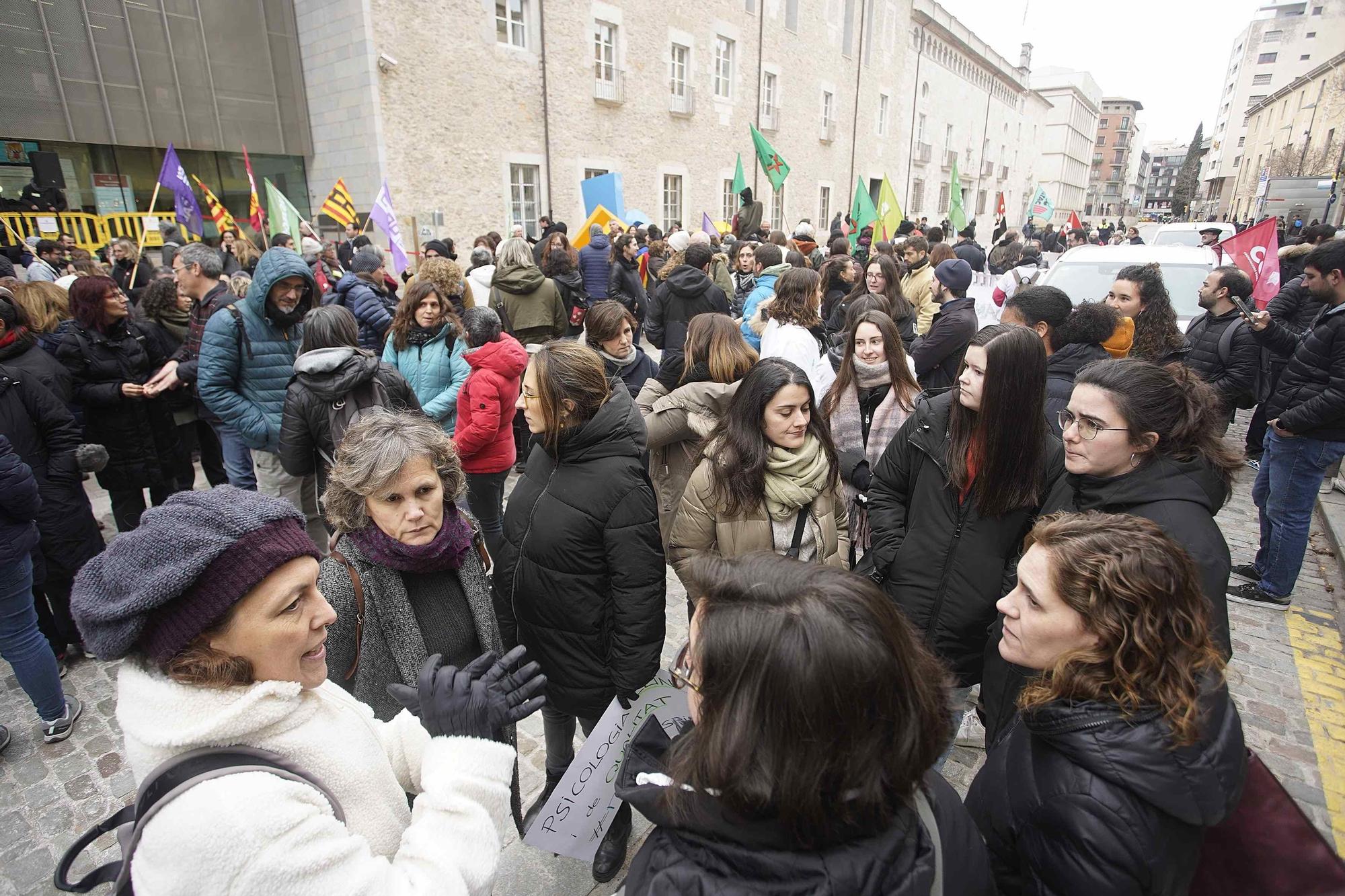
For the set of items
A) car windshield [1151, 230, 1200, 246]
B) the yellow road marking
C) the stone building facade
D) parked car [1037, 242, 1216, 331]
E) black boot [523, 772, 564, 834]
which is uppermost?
the stone building facade

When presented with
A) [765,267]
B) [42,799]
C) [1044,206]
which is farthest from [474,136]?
[1044,206]

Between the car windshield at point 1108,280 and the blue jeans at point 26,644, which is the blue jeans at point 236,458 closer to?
the blue jeans at point 26,644

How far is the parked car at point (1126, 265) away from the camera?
6820mm

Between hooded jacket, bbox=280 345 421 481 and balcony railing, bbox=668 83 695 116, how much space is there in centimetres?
1829

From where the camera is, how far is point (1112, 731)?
130cm

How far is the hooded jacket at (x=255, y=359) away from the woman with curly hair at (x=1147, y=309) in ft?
16.4

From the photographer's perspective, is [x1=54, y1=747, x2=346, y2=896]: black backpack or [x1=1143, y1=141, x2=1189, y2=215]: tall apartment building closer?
[x1=54, y1=747, x2=346, y2=896]: black backpack

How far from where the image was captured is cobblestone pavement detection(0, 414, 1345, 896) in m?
2.57

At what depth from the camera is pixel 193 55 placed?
12172 millimetres

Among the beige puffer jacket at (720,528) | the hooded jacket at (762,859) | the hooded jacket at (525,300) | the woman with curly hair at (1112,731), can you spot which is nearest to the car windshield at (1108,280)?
the hooded jacket at (525,300)

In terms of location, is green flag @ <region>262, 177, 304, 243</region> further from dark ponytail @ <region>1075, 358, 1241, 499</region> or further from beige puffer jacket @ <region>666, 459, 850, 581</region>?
dark ponytail @ <region>1075, 358, 1241, 499</region>

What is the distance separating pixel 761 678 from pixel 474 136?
1609 cm

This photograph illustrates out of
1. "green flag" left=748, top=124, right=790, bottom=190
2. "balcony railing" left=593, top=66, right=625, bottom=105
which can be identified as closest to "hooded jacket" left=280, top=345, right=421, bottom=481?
"green flag" left=748, top=124, right=790, bottom=190

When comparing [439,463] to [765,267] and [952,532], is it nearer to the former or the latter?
[952,532]
